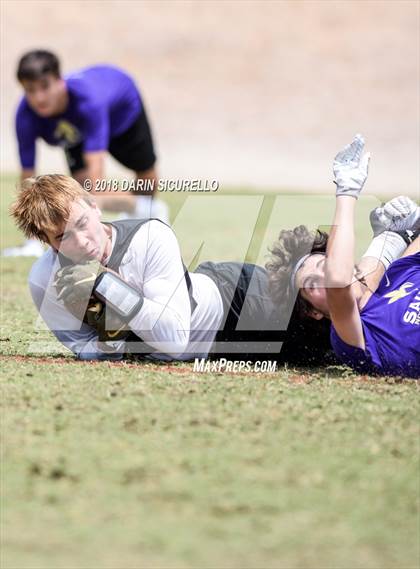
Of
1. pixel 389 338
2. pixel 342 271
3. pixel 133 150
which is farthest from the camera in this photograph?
pixel 133 150

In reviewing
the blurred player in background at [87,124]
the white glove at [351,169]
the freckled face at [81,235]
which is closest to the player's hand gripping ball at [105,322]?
the freckled face at [81,235]

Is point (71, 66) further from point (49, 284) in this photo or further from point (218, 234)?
point (49, 284)

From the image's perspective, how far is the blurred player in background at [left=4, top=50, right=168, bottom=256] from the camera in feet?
36.1

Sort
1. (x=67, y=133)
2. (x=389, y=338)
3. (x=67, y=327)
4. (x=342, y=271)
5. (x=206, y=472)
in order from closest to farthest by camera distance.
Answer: (x=206, y=472) → (x=342, y=271) → (x=389, y=338) → (x=67, y=327) → (x=67, y=133)

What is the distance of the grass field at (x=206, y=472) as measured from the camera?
301 centimetres

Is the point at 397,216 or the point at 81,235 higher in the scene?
the point at 397,216

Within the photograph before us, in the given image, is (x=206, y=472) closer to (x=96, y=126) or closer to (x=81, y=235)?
(x=81, y=235)

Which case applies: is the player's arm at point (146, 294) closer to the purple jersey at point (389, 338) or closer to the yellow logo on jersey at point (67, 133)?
the purple jersey at point (389, 338)

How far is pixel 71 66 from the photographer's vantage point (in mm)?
34250

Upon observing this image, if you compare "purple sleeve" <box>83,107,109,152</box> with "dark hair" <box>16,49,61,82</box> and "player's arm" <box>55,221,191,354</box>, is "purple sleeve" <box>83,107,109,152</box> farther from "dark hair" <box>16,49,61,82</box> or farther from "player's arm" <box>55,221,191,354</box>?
"player's arm" <box>55,221,191,354</box>

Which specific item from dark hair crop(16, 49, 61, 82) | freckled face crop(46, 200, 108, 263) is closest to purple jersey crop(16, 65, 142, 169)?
dark hair crop(16, 49, 61, 82)

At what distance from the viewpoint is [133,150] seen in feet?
40.1

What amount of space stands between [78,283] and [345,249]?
4.44 feet

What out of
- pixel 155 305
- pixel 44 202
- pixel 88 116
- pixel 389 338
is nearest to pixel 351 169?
pixel 389 338
